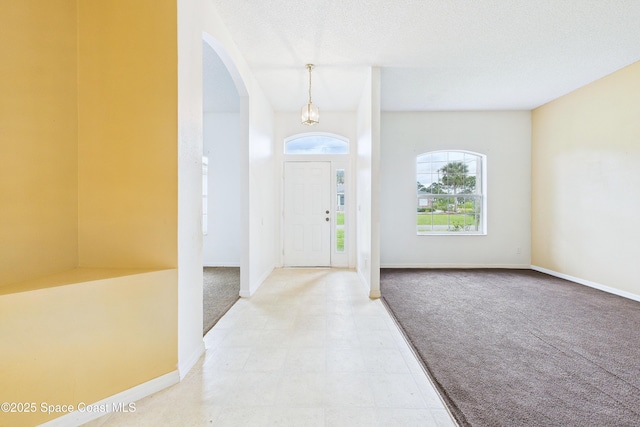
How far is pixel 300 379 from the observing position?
190 centimetres

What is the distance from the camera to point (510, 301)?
348cm

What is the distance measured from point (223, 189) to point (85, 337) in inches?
164

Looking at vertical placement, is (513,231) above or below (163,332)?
above

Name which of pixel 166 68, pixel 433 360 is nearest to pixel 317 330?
pixel 433 360

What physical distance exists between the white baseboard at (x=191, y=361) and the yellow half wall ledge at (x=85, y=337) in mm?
79

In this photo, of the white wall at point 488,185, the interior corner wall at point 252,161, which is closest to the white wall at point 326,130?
the interior corner wall at point 252,161

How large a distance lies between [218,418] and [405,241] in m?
4.45

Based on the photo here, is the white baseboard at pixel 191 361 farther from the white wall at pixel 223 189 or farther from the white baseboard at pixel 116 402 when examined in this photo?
the white wall at pixel 223 189

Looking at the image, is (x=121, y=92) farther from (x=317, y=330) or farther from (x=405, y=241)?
(x=405, y=241)

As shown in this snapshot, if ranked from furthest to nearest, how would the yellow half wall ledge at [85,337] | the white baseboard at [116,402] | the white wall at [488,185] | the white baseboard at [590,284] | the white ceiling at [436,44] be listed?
the white wall at [488,185] → the white baseboard at [590,284] → the white ceiling at [436,44] → the white baseboard at [116,402] → the yellow half wall ledge at [85,337]

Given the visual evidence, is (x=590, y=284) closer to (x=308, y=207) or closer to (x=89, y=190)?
(x=308, y=207)

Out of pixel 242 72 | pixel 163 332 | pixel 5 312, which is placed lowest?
pixel 163 332

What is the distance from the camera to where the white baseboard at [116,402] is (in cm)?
147

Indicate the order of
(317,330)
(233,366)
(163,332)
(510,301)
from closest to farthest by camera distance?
(163,332)
(233,366)
(317,330)
(510,301)
